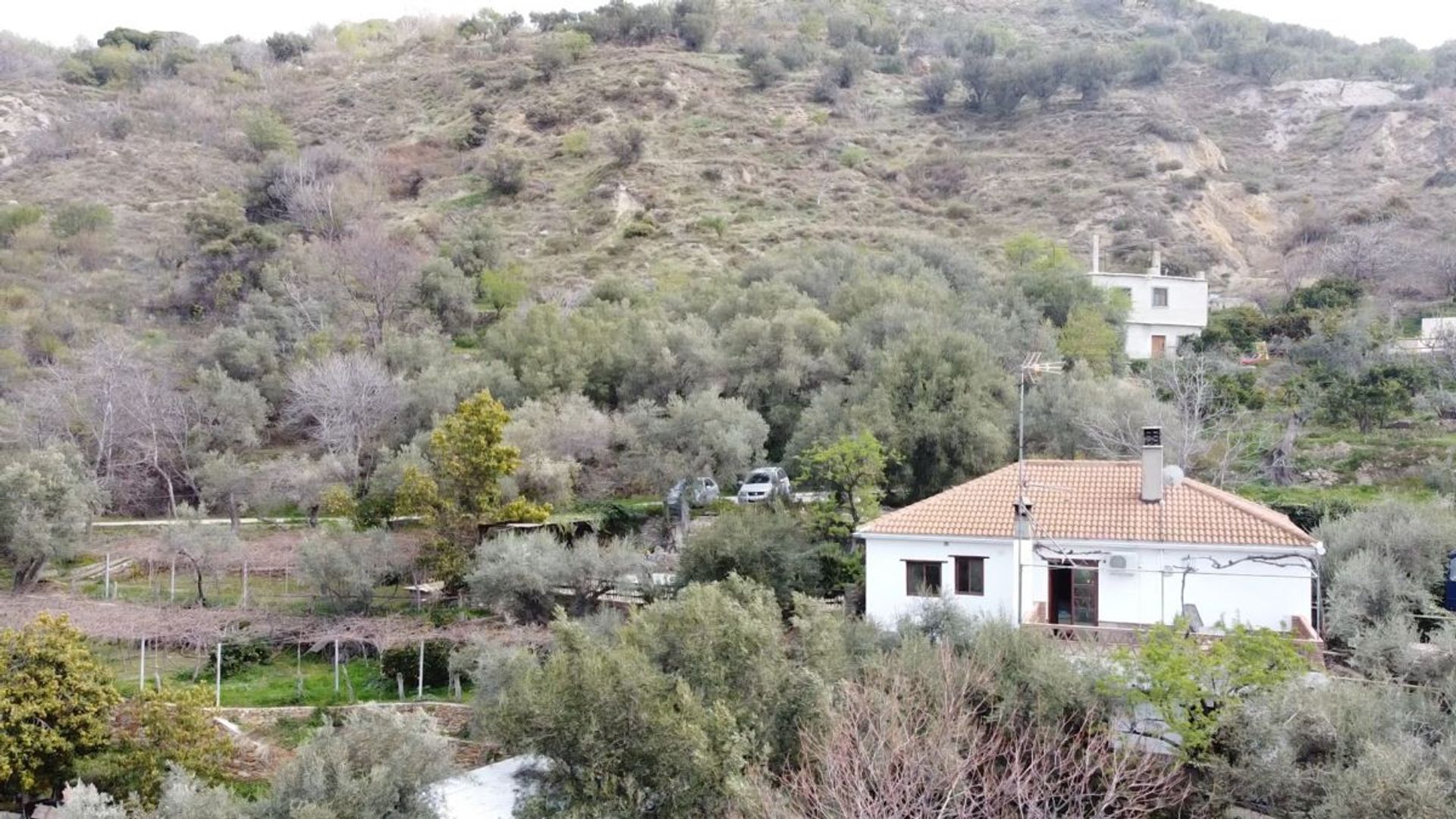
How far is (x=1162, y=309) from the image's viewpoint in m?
42.3

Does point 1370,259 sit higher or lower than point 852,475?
higher

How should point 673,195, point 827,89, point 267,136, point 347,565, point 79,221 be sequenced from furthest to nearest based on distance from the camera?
point 827,89, point 267,136, point 673,195, point 79,221, point 347,565

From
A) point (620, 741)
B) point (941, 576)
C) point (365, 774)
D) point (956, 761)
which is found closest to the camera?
point (956, 761)

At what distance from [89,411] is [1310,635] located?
3312cm

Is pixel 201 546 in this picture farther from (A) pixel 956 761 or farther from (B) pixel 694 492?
(A) pixel 956 761

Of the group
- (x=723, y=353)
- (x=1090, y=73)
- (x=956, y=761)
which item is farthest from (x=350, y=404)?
(x=1090, y=73)

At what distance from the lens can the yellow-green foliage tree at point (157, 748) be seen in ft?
51.9

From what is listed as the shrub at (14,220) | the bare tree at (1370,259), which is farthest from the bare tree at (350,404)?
the bare tree at (1370,259)

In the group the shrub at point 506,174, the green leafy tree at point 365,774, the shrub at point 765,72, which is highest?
the shrub at point 765,72

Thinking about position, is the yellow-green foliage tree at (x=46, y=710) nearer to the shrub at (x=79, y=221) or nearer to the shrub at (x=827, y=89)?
the shrub at (x=79, y=221)

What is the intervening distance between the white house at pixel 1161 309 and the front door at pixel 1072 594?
80.5 feet

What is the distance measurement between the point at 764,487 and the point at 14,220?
43409 millimetres

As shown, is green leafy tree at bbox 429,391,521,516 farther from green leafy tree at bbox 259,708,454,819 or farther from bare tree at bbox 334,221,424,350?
bare tree at bbox 334,221,424,350

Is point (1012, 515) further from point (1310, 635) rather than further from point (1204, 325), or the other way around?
point (1204, 325)
